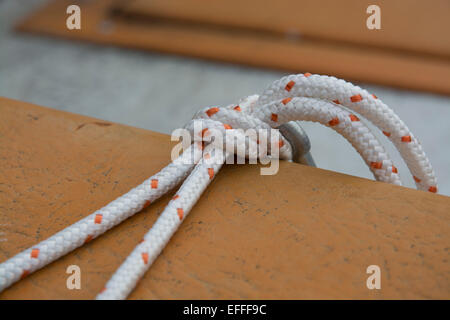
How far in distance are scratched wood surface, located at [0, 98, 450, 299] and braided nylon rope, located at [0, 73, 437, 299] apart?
0.04ft

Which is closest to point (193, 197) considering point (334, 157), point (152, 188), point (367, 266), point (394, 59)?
point (152, 188)

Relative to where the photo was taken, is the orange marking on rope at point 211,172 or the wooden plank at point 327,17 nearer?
the orange marking on rope at point 211,172

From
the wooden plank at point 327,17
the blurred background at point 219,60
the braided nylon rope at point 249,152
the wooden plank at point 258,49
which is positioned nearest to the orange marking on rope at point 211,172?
the braided nylon rope at point 249,152

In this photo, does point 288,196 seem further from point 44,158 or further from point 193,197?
point 44,158

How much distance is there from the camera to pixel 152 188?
16.2 inches

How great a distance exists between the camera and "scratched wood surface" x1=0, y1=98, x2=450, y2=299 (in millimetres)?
345

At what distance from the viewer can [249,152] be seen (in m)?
0.44

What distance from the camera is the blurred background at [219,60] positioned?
1.28m

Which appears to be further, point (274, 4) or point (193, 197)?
point (274, 4)

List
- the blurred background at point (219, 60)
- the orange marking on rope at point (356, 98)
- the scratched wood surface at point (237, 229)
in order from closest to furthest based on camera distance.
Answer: the scratched wood surface at point (237, 229), the orange marking on rope at point (356, 98), the blurred background at point (219, 60)

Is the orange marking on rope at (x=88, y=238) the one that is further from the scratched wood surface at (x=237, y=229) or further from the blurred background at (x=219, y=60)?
the blurred background at (x=219, y=60)

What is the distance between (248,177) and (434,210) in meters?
0.16

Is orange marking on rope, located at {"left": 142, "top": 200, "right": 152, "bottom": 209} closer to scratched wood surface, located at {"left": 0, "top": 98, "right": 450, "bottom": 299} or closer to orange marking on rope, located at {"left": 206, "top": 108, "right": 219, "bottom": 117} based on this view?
scratched wood surface, located at {"left": 0, "top": 98, "right": 450, "bottom": 299}

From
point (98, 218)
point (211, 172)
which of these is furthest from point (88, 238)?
point (211, 172)
